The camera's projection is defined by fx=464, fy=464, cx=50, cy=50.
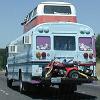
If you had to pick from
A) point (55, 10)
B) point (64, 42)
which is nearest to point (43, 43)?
point (64, 42)

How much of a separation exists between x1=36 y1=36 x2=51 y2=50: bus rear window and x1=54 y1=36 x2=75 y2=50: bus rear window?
350 millimetres

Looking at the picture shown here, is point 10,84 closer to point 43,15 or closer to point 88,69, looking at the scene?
point 43,15

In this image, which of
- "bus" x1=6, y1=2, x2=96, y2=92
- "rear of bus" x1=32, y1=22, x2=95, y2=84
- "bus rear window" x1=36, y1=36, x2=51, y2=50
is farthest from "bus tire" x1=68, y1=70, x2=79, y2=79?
"bus rear window" x1=36, y1=36, x2=51, y2=50

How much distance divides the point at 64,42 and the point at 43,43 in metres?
1.03

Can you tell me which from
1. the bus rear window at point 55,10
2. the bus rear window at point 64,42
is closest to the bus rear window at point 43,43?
the bus rear window at point 64,42

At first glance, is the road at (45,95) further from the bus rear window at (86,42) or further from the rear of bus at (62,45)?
the bus rear window at (86,42)

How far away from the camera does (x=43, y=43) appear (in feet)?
68.4

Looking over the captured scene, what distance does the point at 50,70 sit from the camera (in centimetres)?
2009

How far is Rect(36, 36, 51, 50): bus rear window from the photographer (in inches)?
819

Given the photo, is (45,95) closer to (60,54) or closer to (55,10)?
(60,54)

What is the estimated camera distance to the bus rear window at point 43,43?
20.8 meters

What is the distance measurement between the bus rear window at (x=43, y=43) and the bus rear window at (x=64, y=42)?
35 centimetres

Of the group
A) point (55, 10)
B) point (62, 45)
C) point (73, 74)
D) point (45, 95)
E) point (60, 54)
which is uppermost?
point (55, 10)

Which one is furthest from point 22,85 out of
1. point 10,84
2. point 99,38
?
point 99,38
